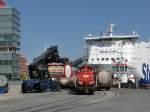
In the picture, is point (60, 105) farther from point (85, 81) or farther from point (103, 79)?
point (103, 79)

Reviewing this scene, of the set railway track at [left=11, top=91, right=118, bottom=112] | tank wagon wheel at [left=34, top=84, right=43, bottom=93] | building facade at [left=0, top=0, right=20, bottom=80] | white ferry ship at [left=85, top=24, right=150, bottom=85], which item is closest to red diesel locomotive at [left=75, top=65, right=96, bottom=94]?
tank wagon wheel at [left=34, top=84, right=43, bottom=93]

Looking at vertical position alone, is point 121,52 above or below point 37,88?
above

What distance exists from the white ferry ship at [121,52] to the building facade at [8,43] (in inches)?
2272

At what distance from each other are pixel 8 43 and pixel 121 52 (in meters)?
65.3

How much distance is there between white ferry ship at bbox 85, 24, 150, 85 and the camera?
208 feet

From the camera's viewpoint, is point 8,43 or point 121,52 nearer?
point 121,52

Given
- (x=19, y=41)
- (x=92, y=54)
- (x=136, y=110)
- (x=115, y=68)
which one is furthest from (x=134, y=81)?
(x=19, y=41)

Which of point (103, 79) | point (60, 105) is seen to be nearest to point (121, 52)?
point (103, 79)

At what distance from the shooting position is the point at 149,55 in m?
68.0

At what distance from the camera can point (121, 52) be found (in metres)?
63.8

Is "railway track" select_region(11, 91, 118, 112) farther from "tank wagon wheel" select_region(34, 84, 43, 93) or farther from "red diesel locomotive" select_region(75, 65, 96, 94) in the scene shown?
"tank wagon wheel" select_region(34, 84, 43, 93)

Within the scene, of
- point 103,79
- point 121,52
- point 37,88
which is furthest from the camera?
point 121,52

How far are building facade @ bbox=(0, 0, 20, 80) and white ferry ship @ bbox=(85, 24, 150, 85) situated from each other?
5772cm

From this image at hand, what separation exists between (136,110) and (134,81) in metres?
38.1
